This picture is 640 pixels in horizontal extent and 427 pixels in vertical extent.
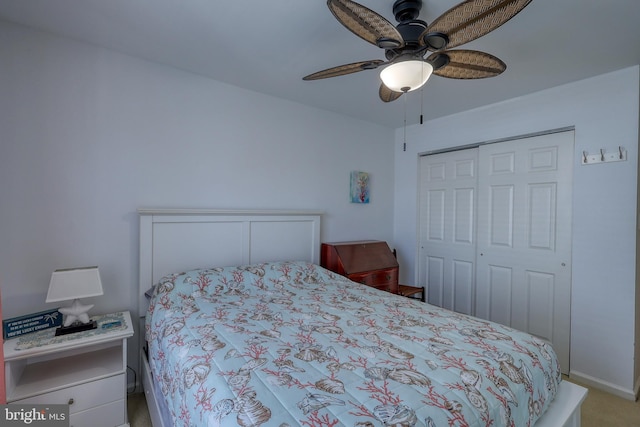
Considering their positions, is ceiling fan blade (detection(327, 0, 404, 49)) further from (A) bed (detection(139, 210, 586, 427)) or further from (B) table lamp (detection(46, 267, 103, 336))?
(B) table lamp (detection(46, 267, 103, 336))

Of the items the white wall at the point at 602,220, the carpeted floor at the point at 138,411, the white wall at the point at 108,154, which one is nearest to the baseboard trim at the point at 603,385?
the white wall at the point at 602,220

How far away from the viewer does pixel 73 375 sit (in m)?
1.70

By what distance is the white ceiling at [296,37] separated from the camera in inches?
63.4

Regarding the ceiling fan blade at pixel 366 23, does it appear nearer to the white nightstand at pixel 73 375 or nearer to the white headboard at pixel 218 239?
the white headboard at pixel 218 239

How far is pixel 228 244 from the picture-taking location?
2551 mm

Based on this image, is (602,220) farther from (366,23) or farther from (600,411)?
(366,23)

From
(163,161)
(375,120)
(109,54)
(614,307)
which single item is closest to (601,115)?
(614,307)

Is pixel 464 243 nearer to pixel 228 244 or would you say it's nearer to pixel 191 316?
pixel 228 244

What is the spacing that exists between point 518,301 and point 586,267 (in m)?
0.66

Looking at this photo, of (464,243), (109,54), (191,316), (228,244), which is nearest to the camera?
(191,316)

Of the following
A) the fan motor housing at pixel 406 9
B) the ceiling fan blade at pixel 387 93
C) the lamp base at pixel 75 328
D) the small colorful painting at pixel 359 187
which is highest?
the fan motor housing at pixel 406 9

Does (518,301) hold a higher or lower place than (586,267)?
lower

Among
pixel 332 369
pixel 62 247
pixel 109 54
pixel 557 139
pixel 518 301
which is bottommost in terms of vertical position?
pixel 518 301

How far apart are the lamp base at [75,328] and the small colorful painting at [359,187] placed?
2.58 meters
